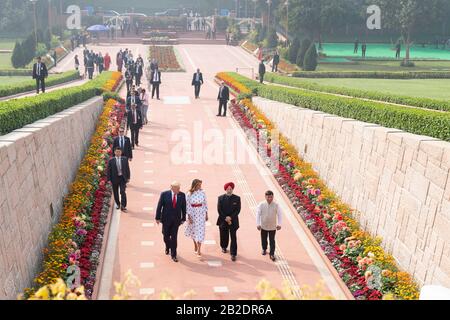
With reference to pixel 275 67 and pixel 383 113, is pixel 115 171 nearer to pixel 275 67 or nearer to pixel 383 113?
pixel 383 113

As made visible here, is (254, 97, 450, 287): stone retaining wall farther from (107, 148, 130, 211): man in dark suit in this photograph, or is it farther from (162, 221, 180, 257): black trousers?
(107, 148, 130, 211): man in dark suit

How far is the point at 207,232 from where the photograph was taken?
38.3 ft

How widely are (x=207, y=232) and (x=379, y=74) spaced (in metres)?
30.6

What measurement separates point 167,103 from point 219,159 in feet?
35.9

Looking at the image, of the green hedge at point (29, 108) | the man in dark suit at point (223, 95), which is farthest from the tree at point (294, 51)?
the green hedge at point (29, 108)

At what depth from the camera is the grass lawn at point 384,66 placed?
45.1 metres

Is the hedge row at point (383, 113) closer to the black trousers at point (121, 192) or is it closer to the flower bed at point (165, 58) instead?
the black trousers at point (121, 192)

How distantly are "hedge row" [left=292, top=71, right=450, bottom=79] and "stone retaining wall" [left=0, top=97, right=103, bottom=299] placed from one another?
28.4m

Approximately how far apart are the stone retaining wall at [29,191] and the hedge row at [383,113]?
7231 mm

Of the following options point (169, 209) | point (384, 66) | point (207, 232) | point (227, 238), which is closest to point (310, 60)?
point (384, 66)

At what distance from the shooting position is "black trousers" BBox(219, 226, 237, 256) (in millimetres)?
10281

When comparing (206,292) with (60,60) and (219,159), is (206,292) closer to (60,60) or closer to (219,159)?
(219,159)

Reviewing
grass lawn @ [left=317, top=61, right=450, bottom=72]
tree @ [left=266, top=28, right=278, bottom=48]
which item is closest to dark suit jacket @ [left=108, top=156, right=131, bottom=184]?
grass lawn @ [left=317, top=61, right=450, bottom=72]
